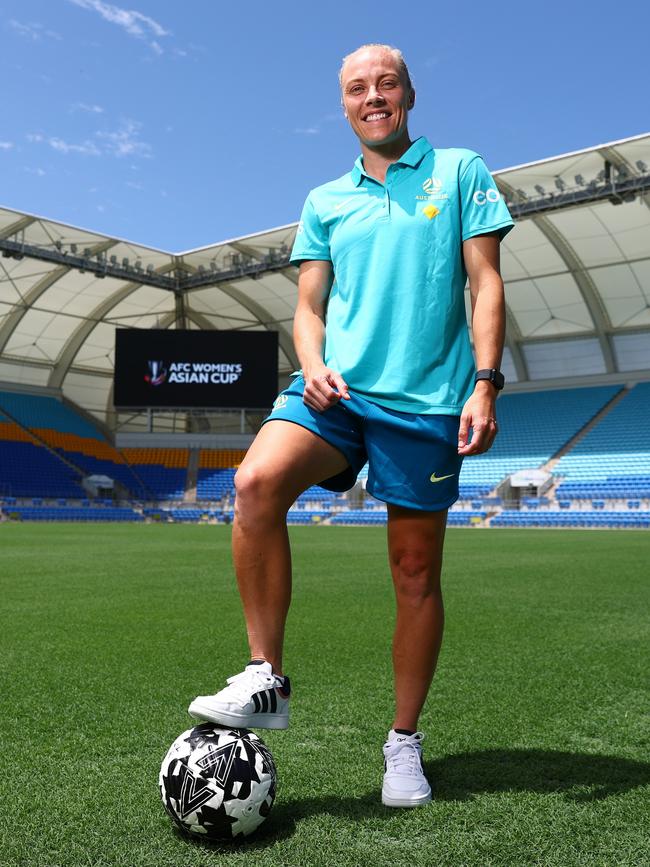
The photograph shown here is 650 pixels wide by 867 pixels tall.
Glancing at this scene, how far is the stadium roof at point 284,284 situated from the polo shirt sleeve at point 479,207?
21.0 metres

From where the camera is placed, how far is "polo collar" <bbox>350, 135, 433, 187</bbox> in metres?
2.48

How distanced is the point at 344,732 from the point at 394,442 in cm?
115

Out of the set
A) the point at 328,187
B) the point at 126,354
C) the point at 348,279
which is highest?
the point at 126,354

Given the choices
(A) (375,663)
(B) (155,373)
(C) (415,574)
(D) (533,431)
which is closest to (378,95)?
(C) (415,574)

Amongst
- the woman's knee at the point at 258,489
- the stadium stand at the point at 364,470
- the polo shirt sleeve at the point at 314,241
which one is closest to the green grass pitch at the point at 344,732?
the woman's knee at the point at 258,489

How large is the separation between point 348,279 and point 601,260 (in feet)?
91.6

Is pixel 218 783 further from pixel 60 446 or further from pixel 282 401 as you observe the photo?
pixel 60 446

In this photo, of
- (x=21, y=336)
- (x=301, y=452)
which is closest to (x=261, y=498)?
(x=301, y=452)

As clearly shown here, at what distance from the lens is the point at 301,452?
7.30 ft

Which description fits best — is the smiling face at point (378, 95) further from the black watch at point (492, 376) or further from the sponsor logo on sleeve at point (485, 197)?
the black watch at point (492, 376)

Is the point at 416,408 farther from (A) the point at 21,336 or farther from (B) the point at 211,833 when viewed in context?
(A) the point at 21,336

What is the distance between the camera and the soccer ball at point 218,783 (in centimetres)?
191

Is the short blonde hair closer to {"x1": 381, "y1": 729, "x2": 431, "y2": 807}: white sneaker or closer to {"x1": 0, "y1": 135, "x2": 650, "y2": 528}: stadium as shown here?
{"x1": 381, "y1": 729, "x2": 431, "y2": 807}: white sneaker

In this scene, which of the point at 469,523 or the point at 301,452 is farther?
the point at 469,523
